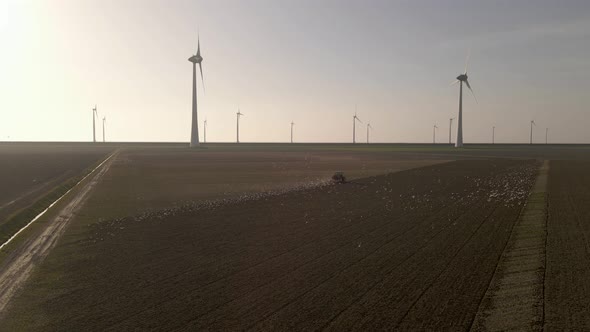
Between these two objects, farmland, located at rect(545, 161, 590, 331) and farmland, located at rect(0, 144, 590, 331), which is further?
farmland, located at rect(0, 144, 590, 331)

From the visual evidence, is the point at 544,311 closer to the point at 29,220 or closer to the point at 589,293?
the point at 589,293

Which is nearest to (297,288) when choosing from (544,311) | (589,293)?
(544,311)

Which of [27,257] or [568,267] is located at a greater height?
[568,267]

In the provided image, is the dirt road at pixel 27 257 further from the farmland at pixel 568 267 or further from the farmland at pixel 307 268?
the farmland at pixel 568 267

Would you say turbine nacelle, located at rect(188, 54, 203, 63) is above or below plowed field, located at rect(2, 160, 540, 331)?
above

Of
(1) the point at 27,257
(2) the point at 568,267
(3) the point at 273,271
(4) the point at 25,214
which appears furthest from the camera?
(4) the point at 25,214

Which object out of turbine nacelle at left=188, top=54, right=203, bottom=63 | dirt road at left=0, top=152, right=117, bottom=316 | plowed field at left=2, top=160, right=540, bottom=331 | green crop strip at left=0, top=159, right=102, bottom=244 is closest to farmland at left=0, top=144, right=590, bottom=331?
plowed field at left=2, top=160, right=540, bottom=331

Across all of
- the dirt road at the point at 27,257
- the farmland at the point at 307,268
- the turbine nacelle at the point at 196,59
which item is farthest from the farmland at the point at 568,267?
the turbine nacelle at the point at 196,59

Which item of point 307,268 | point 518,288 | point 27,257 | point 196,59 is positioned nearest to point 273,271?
point 307,268

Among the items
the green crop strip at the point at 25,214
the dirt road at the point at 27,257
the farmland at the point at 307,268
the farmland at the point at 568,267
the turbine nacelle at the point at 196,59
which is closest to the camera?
the farmland at the point at 568,267

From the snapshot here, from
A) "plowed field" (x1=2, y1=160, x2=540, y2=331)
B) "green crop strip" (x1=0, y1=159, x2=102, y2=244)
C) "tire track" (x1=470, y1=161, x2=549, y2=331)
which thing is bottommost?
"green crop strip" (x1=0, y1=159, x2=102, y2=244)

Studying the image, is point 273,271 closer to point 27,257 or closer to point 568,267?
point 568,267

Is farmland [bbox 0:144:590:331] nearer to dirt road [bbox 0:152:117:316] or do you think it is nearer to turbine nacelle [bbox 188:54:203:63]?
dirt road [bbox 0:152:117:316]

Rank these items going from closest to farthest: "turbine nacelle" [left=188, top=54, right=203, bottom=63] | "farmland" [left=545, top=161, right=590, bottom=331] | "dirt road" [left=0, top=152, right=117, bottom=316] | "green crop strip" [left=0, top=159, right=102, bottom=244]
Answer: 1. "farmland" [left=545, top=161, right=590, bottom=331]
2. "dirt road" [left=0, top=152, right=117, bottom=316]
3. "green crop strip" [left=0, top=159, right=102, bottom=244]
4. "turbine nacelle" [left=188, top=54, right=203, bottom=63]
